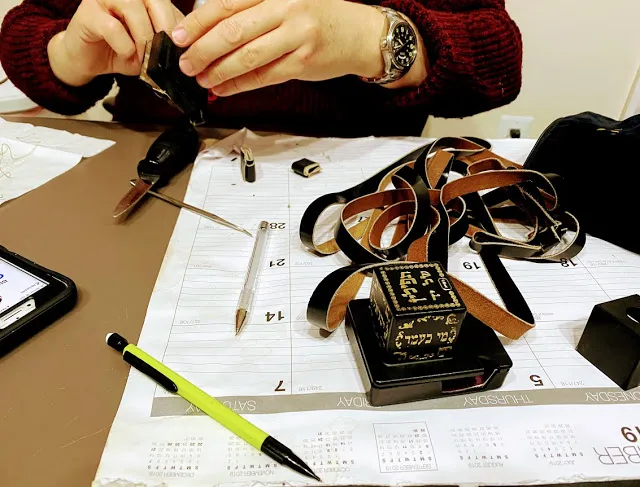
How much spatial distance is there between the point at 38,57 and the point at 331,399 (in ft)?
1.98

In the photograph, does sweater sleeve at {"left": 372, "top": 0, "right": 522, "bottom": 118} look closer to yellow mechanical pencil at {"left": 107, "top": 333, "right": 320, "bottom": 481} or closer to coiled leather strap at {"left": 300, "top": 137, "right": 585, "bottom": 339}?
coiled leather strap at {"left": 300, "top": 137, "right": 585, "bottom": 339}

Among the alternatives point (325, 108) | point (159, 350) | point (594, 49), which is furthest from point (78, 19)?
point (594, 49)

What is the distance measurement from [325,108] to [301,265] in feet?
1.17

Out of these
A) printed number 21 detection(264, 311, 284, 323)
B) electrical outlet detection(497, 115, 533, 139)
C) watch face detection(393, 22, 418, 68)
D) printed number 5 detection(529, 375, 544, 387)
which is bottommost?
electrical outlet detection(497, 115, 533, 139)

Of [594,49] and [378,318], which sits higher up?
[594,49]

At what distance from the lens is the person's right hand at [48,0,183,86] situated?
56 centimetres

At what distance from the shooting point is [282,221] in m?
0.52

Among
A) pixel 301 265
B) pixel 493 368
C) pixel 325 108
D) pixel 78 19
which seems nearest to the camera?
pixel 493 368

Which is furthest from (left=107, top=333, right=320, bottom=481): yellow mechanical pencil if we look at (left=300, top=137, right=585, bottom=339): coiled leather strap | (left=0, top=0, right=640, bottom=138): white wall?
(left=0, top=0, right=640, bottom=138): white wall

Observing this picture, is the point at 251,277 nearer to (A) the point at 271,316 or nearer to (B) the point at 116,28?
(A) the point at 271,316

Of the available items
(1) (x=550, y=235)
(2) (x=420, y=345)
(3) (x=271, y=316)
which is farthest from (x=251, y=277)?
(1) (x=550, y=235)

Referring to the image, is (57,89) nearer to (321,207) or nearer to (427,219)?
(321,207)

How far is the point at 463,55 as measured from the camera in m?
0.63

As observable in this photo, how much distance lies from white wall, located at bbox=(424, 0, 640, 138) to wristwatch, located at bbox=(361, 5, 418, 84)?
439 mm
